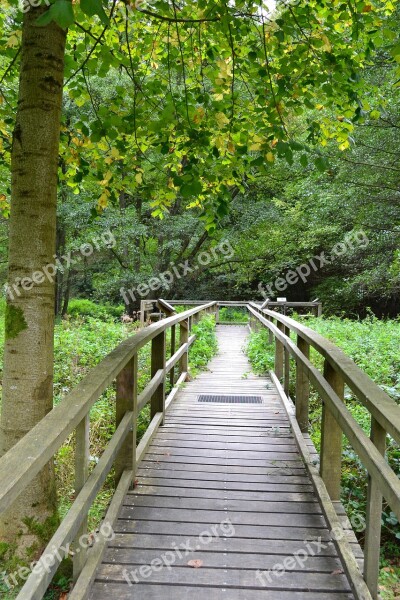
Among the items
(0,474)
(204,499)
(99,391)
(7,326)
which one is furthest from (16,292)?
(204,499)

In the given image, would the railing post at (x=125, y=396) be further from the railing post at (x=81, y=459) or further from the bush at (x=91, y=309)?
the bush at (x=91, y=309)

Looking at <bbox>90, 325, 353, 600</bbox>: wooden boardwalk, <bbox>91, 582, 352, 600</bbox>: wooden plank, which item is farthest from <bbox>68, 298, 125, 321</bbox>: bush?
<bbox>91, 582, 352, 600</bbox>: wooden plank

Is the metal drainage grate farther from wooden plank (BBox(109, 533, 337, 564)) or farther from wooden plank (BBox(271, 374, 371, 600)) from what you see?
wooden plank (BBox(109, 533, 337, 564))

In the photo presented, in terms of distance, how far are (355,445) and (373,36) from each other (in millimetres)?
3546

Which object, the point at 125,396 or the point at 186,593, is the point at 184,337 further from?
the point at 186,593

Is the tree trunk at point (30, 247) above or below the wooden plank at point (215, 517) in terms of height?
above

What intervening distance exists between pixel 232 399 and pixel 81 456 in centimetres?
410

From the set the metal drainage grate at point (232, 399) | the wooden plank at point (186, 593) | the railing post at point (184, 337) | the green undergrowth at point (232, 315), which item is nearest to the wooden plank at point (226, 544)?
the wooden plank at point (186, 593)

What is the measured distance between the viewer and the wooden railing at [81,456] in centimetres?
150

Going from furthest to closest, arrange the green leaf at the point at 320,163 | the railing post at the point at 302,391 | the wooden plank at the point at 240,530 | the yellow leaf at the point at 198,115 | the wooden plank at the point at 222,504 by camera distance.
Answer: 1. the yellow leaf at the point at 198,115
2. the railing post at the point at 302,391
3. the green leaf at the point at 320,163
4. the wooden plank at the point at 222,504
5. the wooden plank at the point at 240,530

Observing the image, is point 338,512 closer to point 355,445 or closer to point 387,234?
point 355,445

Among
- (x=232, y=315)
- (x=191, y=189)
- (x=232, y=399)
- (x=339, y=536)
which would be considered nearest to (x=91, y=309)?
(x=232, y=315)

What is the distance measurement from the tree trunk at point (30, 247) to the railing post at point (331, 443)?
5.85 ft

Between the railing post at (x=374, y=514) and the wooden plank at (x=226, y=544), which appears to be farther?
the wooden plank at (x=226, y=544)
